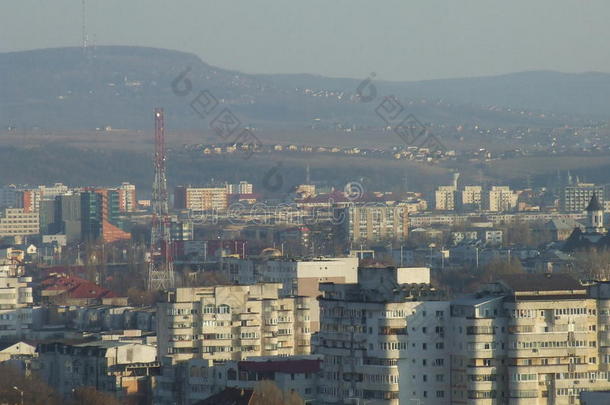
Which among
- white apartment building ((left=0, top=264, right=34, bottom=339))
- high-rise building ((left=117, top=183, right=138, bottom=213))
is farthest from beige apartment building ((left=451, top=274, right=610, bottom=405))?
high-rise building ((left=117, top=183, right=138, bottom=213))

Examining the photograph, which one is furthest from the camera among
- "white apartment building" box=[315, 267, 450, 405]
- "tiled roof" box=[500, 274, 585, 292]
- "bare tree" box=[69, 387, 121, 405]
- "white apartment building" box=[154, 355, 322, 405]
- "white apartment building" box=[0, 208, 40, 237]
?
"white apartment building" box=[0, 208, 40, 237]

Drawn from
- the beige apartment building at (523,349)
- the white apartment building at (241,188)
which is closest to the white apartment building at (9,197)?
the white apartment building at (241,188)

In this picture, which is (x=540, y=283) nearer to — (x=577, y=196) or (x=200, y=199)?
(x=577, y=196)

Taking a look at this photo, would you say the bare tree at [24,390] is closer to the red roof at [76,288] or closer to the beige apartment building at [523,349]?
the beige apartment building at [523,349]

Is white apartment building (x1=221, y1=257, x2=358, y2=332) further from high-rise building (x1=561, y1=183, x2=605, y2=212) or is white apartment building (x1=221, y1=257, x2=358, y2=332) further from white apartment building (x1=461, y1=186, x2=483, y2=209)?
white apartment building (x1=461, y1=186, x2=483, y2=209)

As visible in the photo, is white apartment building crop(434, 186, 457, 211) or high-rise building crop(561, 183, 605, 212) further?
white apartment building crop(434, 186, 457, 211)

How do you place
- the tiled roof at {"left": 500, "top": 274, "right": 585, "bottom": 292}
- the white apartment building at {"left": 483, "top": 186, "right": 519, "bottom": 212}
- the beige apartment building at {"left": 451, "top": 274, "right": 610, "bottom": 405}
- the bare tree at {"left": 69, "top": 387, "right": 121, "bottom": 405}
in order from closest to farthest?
the beige apartment building at {"left": 451, "top": 274, "right": 610, "bottom": 405}, the tiled roof at {"left": 500, "top": 274, "right": 585, "bottom": 292}, the bare tree at {"left": 69, "top": 387, "right": 121, "bottom": 405}, the white apartment building at {"left": 483, "top": 186, "right": 519, "bottom": 212}

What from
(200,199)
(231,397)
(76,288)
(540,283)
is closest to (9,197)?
(200,199)
